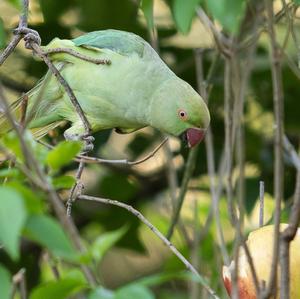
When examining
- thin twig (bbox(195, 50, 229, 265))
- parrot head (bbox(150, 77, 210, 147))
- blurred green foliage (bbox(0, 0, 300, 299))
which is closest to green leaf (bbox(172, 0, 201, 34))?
thin twig (bbox(195, 50, 229, 265))

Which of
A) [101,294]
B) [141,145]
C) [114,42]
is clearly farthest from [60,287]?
[141,145]

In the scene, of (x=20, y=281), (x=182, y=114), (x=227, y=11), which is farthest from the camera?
(x=182, y=114)

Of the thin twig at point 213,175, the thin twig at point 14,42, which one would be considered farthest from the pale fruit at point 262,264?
the thin twig at point 14,42

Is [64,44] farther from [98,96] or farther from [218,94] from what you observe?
[218,94]

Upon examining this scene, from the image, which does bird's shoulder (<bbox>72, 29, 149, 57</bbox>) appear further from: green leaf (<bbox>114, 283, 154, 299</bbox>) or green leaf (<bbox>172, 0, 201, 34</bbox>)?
green leaf (<bbox>114, 283, 154, 299</bbox>)

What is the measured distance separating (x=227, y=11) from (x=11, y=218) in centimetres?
60

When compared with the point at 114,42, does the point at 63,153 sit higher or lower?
higher

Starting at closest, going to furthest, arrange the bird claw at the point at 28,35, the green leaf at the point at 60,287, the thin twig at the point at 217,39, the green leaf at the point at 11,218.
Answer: the green leaf at the point at 11,218 < the green leaf at the point at 60,287 < the bird claw at the point at 28,35 < the thin twig at the point at 217,39

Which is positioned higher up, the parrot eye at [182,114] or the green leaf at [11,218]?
the green leaf at [11,218]

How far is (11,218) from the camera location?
951mm

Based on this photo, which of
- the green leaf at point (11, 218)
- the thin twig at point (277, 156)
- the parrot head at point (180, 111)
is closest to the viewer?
the green leaf at point (11, 218)

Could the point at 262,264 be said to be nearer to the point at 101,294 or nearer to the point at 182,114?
the point at 101,294

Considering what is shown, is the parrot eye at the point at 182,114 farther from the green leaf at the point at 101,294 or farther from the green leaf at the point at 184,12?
the green leaf at the point at 101,294

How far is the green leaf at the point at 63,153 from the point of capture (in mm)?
1106
